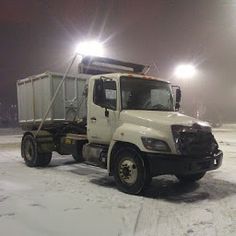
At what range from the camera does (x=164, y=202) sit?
7.98m

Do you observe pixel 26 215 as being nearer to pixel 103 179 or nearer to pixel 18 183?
pixel 18 183

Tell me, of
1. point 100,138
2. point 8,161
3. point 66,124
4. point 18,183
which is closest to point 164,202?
point 100,138

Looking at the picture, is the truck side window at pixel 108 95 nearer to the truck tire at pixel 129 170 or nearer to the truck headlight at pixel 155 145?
the truck tire at pixel 129 170

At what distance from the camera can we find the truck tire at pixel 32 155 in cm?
1241

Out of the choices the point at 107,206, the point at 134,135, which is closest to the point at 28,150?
the point at 134,135

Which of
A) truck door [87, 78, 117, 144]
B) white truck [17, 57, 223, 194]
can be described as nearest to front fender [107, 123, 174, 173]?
white truck [17, 57, 223, 194]

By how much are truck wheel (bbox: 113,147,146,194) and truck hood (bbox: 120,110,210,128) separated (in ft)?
2.14

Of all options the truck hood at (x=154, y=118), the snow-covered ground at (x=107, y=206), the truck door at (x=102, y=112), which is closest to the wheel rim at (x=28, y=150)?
the snow-covered ground at (x=107, y=206)

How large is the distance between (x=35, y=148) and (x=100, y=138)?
3321 mm

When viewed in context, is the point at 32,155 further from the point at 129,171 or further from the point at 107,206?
the point at 107,206

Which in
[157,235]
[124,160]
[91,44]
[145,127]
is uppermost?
[91,44]

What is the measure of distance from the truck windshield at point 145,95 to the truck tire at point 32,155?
4259 mm

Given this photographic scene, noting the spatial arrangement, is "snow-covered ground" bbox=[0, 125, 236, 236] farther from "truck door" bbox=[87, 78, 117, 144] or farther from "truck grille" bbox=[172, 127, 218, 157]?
"truck door" bbox=[87, 78, 117, 144]

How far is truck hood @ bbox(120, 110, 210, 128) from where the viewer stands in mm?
8438
